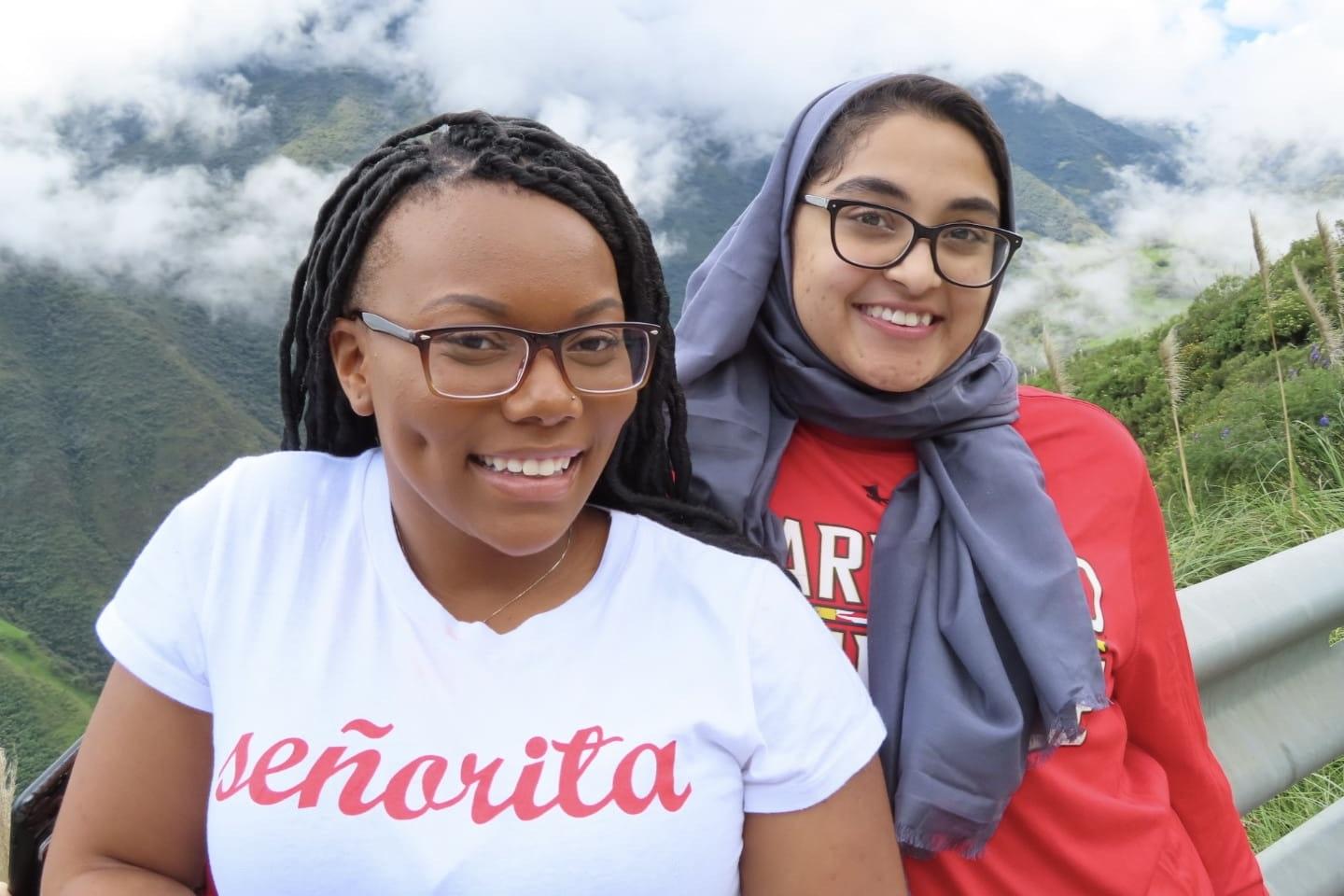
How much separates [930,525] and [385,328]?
101 cm

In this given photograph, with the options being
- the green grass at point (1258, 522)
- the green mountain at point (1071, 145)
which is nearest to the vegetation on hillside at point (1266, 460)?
the green grass at point (1258, 522)

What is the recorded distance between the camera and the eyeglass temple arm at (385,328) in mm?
1347

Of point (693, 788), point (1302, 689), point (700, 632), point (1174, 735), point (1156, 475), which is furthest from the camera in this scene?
point (1156, 475)

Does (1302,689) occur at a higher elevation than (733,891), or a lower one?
lower

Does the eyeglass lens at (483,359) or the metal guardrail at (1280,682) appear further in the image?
the metal guardrail at (1280,682)

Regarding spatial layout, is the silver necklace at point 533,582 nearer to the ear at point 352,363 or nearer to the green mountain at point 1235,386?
the ear at point 352,363

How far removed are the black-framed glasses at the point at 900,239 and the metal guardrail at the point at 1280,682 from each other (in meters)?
0.89

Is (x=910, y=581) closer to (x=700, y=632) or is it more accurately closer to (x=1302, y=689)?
(x=700, y=632)

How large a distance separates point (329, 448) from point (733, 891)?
94cm

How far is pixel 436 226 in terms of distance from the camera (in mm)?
1361

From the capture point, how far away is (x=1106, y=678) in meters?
1.83

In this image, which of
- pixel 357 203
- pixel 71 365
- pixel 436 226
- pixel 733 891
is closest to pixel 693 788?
pixel 733 891

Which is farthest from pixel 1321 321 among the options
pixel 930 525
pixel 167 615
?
pixel 167 615

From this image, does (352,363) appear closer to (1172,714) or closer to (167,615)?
(167,615)
